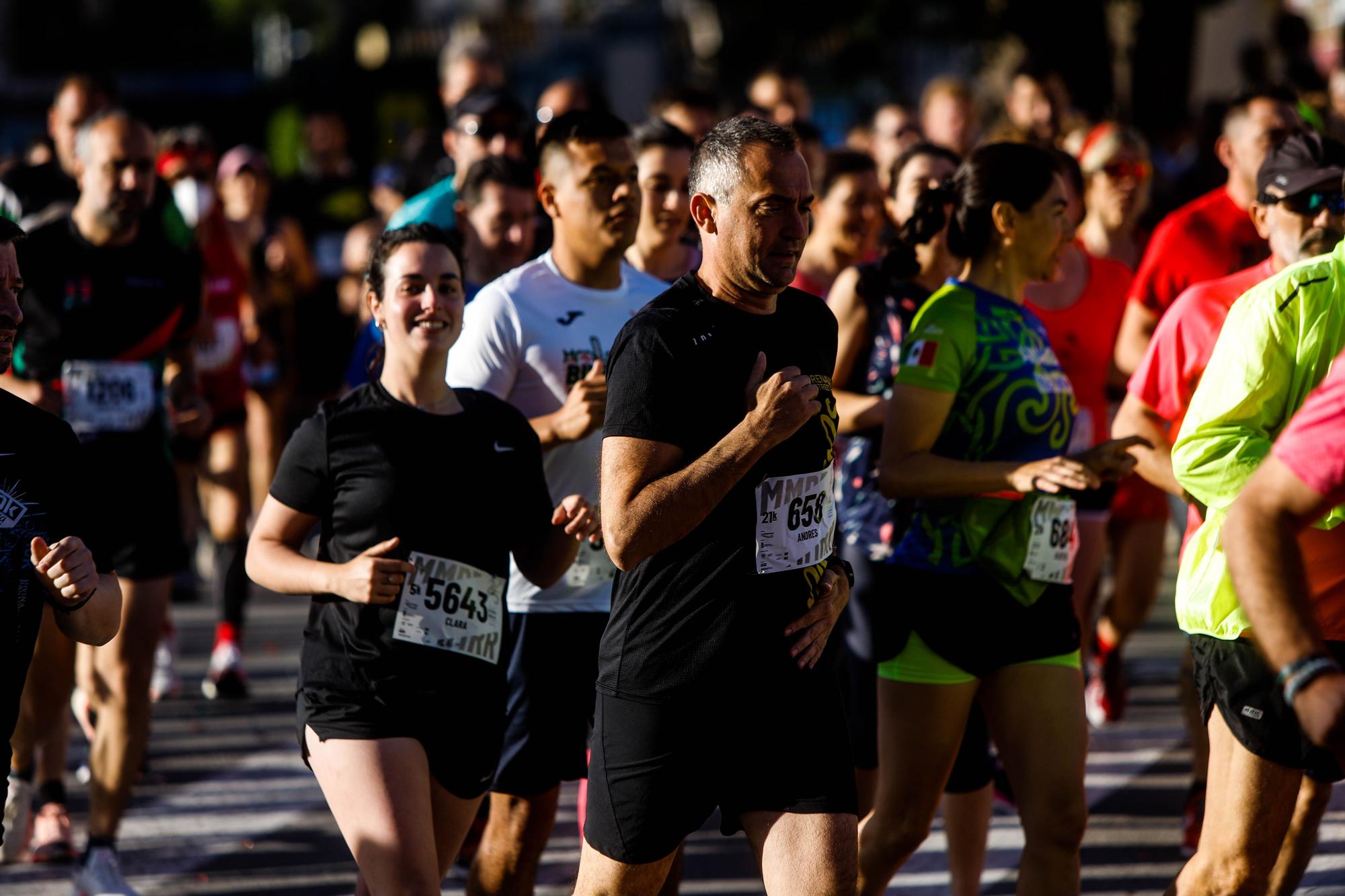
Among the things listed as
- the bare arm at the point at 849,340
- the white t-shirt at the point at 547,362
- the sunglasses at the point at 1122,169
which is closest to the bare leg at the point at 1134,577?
the sunglasses at the point at 1122,169

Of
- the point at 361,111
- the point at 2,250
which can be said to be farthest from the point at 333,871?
the point at 361,111

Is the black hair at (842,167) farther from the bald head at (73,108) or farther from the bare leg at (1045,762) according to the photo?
the bald head at (73,108)

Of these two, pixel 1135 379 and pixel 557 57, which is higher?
pixel 557 57

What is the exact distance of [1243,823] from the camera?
12.3 ft

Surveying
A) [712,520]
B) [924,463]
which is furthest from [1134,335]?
[712,520]

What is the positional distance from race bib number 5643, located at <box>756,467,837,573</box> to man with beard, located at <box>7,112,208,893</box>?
2.85 m

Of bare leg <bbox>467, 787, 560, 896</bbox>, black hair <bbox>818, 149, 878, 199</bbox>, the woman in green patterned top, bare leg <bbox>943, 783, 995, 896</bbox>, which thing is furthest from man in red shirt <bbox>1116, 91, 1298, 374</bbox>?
bare leg <bbox>467, 787, 560, 896</bbox>

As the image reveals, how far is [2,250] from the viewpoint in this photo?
359 cm

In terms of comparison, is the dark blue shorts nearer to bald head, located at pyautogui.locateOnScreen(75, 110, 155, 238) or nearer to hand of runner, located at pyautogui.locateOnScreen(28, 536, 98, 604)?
hand of runner, located at pyautogui.locateOnScreen(28, 536, 98, 604)

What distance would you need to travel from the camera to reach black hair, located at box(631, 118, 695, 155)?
585 centimetres

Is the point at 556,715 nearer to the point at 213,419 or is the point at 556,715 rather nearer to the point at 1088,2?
the point at 213,419

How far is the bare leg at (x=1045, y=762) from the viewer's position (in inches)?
169

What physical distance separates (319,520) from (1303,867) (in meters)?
2.66

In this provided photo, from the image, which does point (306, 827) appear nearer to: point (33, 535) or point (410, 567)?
point (410, 567)
